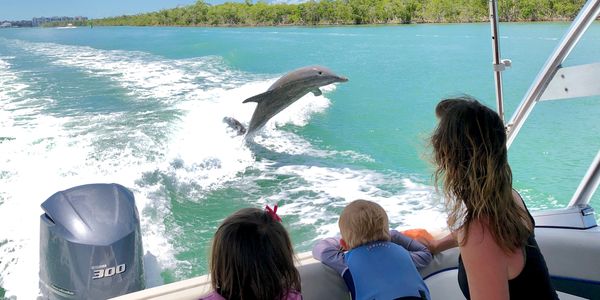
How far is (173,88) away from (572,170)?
5531mm

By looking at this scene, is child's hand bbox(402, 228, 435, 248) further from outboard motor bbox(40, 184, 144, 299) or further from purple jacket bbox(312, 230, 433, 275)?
outboard motor bbox(40, 184, 144, 299)

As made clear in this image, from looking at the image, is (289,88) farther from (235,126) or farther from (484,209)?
(484,209)

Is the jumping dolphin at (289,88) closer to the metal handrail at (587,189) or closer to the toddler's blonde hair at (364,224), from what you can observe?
the metal handrail at (587,189)

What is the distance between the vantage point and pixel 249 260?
3.47 feet

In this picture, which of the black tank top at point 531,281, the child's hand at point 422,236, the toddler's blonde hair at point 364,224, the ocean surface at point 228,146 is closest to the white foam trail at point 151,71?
the ocean surface at point 228,146

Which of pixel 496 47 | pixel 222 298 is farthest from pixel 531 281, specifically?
pixel 496 47

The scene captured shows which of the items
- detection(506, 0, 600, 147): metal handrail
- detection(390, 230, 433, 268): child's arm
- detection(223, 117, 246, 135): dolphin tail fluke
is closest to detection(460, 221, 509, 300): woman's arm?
detection(390, 230, 433, 268): child's arm

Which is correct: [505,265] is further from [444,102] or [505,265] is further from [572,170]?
[572,170]

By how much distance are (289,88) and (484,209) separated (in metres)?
4.03

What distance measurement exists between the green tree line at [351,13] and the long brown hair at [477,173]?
127 cm

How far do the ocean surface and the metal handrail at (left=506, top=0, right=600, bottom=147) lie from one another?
41 cm

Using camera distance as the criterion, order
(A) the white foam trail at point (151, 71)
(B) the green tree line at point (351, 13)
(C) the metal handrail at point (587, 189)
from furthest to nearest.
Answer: (A) the white foam trail at point (151, 71) → (B) the green tree line at point (351, 13) → (C) the metal handrail at point (587, 189)

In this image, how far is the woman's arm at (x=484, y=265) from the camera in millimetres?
1032

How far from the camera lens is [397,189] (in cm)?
438
